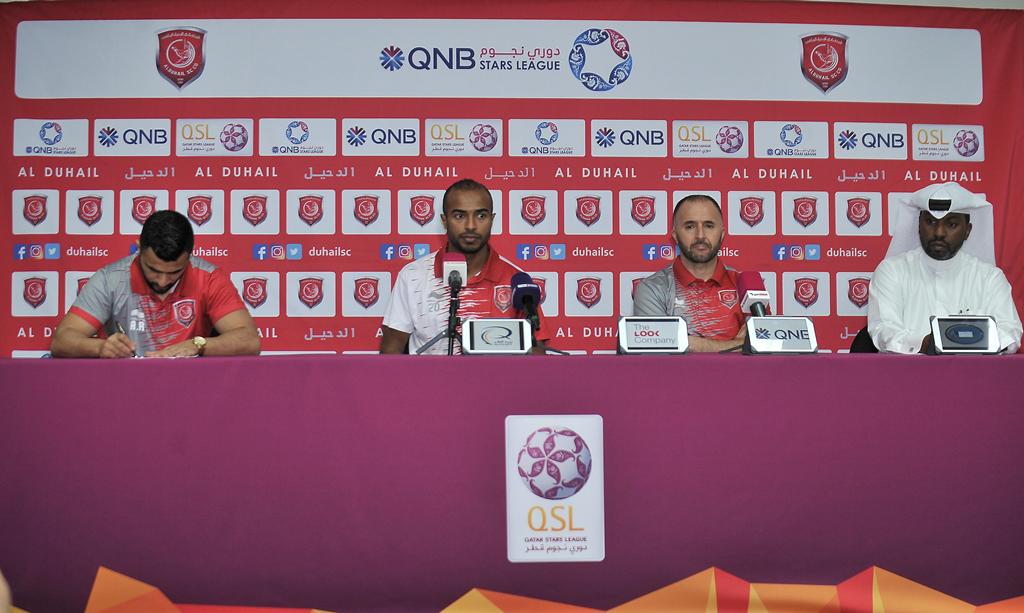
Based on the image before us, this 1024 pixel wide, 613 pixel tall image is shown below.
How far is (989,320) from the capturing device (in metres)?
1.83

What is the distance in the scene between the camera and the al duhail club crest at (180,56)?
354 centimetres

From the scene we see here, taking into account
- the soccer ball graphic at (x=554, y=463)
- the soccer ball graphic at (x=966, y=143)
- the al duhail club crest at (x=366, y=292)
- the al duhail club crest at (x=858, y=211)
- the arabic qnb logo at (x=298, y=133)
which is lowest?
the soccer ball graphic at (x=554, y=463)

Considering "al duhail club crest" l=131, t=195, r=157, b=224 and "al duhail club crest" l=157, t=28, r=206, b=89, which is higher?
"al duhail club crest" l=157, t=28, r=206, b=89

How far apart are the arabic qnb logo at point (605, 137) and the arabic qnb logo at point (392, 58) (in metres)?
0.89

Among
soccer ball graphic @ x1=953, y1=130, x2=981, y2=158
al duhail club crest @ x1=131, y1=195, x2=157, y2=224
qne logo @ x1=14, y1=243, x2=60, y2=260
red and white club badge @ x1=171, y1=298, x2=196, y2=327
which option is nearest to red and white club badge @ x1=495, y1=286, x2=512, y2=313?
red and white club badge @ x1=171, y1=298, x2=196, y2=327

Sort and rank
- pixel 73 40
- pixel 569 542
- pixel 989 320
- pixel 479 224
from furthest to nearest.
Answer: pixel 73 40 < pixel 479 224 < pixel 989 320 < pixel 569 542

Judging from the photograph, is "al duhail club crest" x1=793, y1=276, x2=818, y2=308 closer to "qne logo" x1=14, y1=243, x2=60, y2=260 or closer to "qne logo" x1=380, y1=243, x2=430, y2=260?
"qne logo" x1=380, y1=243, x2=430, y2=260

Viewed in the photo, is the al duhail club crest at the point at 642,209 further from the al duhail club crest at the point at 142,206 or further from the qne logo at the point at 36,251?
the qne logo at the point at 36,251

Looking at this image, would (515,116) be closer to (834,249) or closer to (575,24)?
(575,24)

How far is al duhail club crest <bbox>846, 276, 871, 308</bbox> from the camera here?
3623mm

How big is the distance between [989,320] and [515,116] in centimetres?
220

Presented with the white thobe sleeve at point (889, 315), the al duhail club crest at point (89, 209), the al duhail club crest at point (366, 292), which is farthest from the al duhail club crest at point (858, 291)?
the al duhail club crest at point (89, 209)

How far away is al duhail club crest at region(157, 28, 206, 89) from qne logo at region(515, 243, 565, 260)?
61.5 inches

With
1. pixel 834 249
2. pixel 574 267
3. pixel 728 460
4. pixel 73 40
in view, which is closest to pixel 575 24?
pixel 574 267
